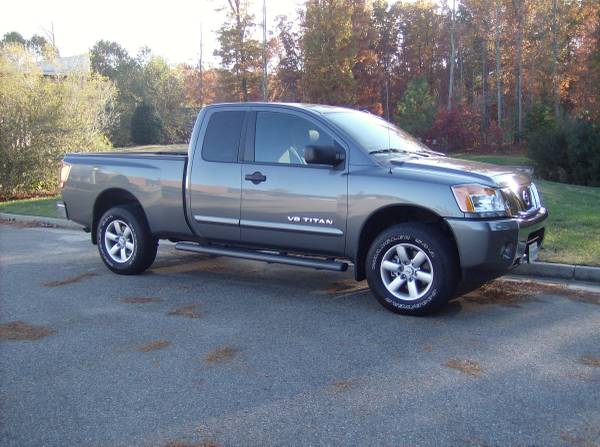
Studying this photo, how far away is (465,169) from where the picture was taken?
5.88 m

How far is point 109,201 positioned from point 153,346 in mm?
3431

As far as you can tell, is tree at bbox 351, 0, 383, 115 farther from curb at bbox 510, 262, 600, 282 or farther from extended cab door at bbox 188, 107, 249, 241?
extended cab door at bbox 188, 107, 249, 241

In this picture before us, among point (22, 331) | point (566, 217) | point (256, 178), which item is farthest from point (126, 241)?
point (566, 217)

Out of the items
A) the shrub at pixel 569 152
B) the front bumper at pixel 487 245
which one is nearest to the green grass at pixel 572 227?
the front bumper at pixel 487 245

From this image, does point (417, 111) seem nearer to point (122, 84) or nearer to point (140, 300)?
point (122, 84)

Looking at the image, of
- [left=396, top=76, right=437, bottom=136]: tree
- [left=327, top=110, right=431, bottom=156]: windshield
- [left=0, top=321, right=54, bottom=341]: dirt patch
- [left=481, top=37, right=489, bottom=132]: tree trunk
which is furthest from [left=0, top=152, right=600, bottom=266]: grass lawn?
[left=481, top=37, right=489, bottom=132]: tree trunk

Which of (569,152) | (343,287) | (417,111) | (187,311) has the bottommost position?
(187,311)

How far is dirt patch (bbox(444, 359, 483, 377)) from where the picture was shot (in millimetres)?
4410

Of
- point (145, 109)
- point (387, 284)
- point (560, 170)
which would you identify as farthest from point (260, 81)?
point (387, 284)

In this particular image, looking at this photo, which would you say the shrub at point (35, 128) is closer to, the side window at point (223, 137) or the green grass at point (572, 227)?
the side window at point (223, 137)

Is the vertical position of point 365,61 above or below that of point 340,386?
above

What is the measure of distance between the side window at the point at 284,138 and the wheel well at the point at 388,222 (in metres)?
0.92

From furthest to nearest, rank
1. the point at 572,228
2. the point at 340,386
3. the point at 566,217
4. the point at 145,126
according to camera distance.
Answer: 1. the point at 145,126
2. the point at 566,217
3. the point at 572,228
4. the point at 340,386

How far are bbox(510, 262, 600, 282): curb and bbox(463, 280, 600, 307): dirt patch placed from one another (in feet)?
0.82
